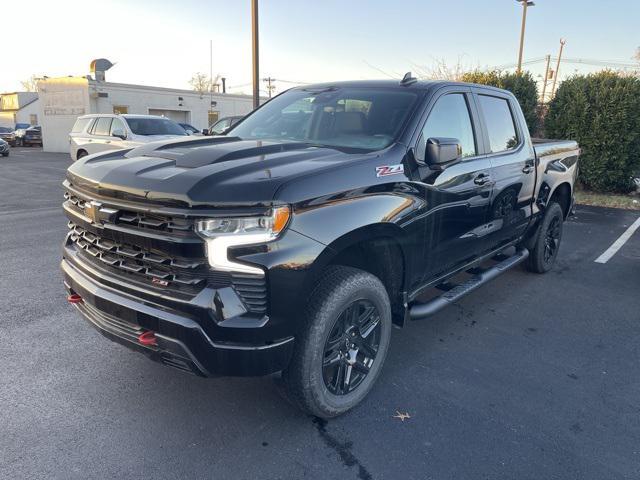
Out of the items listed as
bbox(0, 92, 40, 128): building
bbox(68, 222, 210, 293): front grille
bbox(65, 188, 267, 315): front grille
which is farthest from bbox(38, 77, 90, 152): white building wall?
bbox(65, 188, 267, 315): front grille

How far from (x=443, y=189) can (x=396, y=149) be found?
538mm

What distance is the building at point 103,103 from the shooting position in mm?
26516

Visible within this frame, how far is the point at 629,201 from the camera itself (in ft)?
35.8

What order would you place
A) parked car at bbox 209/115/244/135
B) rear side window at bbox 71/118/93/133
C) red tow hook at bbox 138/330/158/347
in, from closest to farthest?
red tow hook at bbox 138/330/158/347 < parked car at bbox 209/115/244/135 < rear side window at bbox 71/118/93/133

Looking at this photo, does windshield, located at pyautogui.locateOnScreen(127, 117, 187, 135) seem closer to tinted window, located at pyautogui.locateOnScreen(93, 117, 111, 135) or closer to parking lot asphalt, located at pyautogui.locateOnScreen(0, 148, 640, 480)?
tinted window, located at pyautogui.locateOnScreen(93, 117, 111, 135)

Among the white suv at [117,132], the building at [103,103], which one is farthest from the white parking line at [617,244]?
Answer: the building at [103,103]

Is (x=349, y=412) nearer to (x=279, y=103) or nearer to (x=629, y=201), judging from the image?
(x=279, y=103)

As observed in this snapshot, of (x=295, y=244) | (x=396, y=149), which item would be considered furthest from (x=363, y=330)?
(x=396, y=149)

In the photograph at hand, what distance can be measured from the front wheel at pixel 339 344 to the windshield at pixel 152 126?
448 inches

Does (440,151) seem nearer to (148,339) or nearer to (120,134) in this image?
(148,339)

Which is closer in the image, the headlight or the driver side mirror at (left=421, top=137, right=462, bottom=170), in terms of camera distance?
the headlight

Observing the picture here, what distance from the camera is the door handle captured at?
3744 millimetres

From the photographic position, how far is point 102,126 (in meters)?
13.5

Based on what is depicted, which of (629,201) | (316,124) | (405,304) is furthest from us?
(629,201)
